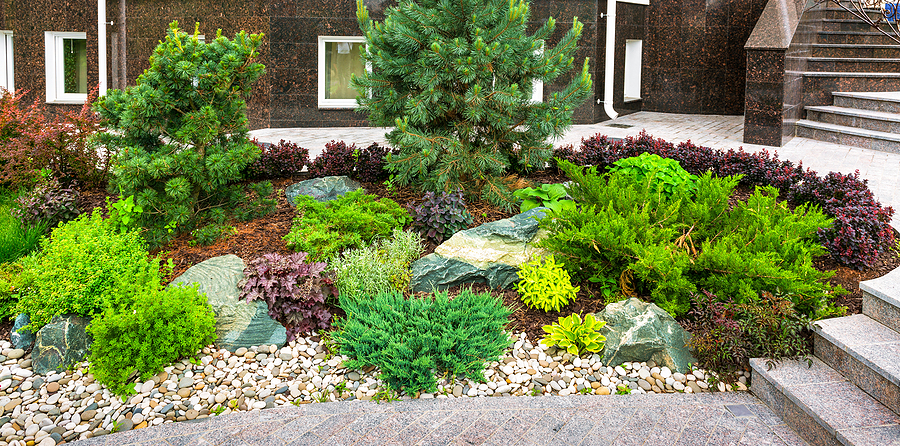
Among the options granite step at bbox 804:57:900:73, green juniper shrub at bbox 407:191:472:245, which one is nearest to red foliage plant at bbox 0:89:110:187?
green juniper shrub at bbox 407:191:472:245

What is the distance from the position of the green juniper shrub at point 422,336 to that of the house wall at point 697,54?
12.7m

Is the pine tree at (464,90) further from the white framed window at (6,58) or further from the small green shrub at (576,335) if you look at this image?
the white framed window at (6,58)

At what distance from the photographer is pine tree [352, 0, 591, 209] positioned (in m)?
5.39

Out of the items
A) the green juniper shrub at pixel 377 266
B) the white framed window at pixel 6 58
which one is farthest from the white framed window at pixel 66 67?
the green juniper shrub at pixel 377 266

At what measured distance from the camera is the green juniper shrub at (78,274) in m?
4.10

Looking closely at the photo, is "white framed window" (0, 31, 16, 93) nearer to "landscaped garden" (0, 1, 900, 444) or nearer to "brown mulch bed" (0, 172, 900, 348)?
"landscaped garden" (0, 1, 900, 444)

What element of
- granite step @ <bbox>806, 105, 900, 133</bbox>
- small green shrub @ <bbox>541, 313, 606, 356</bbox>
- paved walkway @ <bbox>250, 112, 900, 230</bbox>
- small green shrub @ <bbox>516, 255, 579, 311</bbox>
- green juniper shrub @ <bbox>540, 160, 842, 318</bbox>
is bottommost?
small green shrub @ <bbox>541, 313, 606, 356</bbox>

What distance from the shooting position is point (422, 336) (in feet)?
12.2

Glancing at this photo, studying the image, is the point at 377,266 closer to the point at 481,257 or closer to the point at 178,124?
the point at 481,257

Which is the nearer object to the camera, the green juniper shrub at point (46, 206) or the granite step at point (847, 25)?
the green juniper shrub at point (46, 206)

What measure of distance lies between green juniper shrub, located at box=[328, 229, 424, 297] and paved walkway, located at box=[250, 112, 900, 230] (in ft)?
12.9

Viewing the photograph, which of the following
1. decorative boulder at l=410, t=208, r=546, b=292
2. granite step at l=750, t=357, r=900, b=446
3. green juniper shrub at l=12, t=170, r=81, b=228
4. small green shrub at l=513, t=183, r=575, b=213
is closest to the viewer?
granite step at l=750, t=357, r=900, b=446

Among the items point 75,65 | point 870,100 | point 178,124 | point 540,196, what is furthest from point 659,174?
point 75,65

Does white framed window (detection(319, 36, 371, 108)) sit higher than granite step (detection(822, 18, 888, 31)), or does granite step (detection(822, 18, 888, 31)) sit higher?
granite step (detection(822, 18, 888, 31))
